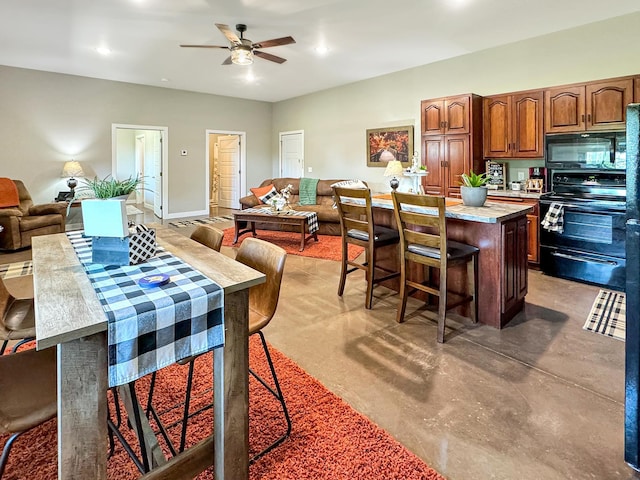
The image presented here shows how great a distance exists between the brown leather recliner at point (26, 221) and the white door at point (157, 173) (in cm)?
267

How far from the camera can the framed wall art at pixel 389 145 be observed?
6.50m

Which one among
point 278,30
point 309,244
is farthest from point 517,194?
point 278,30

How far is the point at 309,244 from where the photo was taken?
5.86 metres

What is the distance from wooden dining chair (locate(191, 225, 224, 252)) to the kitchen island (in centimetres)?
161

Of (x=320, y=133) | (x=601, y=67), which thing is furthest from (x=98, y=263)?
(x=320, y=133)

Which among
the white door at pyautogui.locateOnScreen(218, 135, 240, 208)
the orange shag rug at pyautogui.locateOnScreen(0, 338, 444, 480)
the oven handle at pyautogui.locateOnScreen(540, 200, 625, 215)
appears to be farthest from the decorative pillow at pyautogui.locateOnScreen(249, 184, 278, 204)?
the orange shag rug at pyautogui.locateOnScreen(0, 338, 444, 480)

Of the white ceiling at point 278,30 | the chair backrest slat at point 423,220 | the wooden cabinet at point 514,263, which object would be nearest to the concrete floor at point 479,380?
the wooden cabinet at point 514,263

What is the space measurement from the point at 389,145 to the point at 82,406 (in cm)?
646

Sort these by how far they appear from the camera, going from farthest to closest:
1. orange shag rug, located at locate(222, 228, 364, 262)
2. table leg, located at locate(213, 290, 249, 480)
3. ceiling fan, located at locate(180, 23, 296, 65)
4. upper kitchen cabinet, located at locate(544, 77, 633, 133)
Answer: orange shag rug, located at locate(222, 228, 364, 262) → ceiling fan, located at locate(180, 23, 296, 65) → upper kitchen cabinet, located at locate(544, 77, 633, 133) → table leg, located at locate(213, 290, 249, 480)

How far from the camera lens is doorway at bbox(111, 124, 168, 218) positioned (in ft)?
25.7

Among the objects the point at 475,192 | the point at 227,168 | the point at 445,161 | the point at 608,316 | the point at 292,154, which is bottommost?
the point at 608,316

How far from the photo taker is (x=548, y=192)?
14.1 feet

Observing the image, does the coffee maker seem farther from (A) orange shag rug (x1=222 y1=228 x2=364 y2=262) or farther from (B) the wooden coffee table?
(B) the wooden coffee table

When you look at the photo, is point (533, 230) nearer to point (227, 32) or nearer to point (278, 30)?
point (278, 30)
